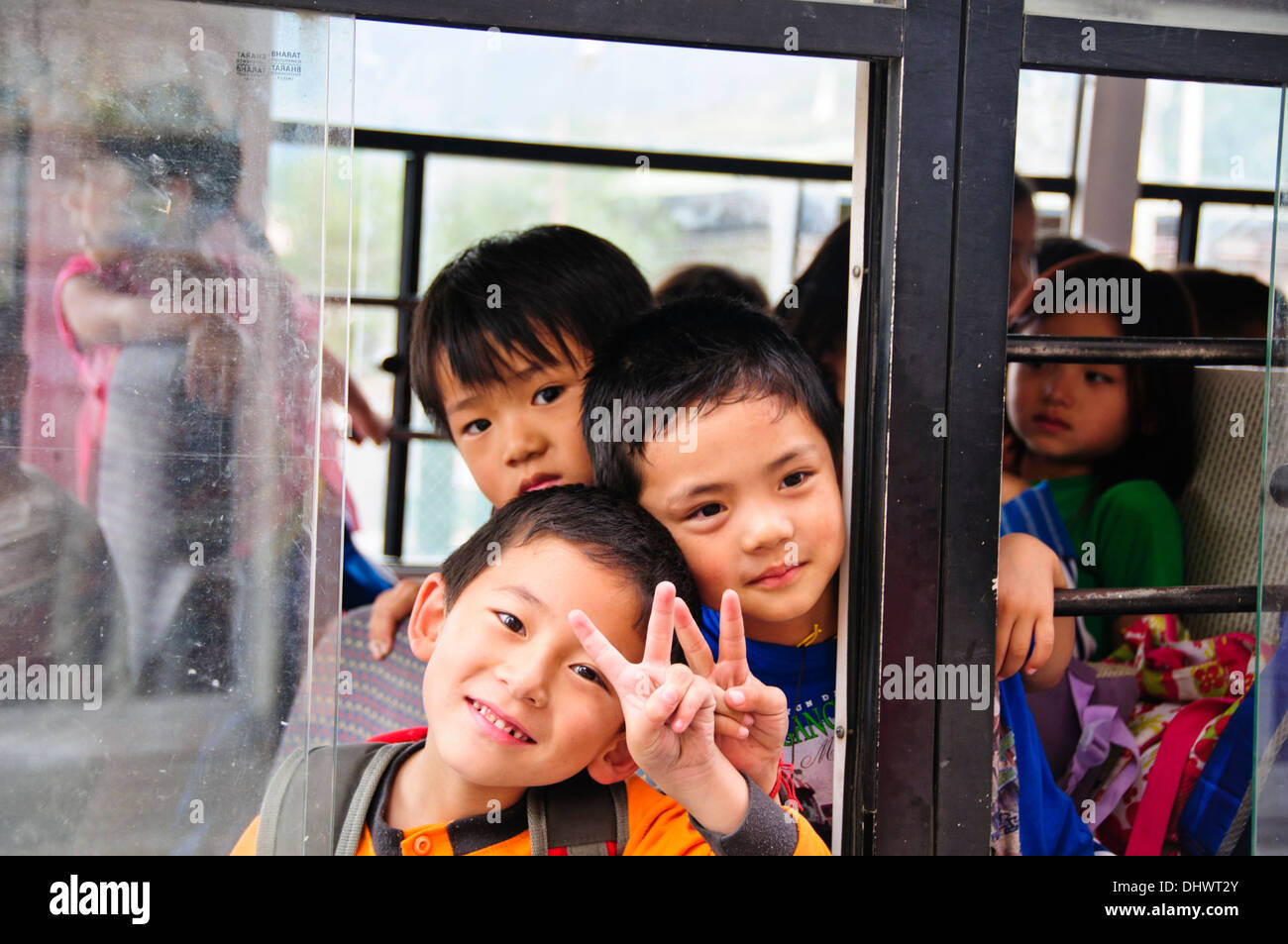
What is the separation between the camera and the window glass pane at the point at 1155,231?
153 inches

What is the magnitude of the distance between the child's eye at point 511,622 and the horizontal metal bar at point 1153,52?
95cm

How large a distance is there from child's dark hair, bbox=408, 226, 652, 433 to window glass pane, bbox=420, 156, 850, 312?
141 cm

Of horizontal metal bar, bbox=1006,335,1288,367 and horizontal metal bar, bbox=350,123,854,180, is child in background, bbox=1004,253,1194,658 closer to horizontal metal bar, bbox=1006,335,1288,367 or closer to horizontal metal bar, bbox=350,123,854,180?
horizontal metal bar, bbox=1006,335,1288,367

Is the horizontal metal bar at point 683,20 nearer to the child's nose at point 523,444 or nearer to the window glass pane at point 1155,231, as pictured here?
the child's nose at point 523,444

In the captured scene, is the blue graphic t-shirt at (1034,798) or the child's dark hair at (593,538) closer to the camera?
the child's dark hair at (593,538)

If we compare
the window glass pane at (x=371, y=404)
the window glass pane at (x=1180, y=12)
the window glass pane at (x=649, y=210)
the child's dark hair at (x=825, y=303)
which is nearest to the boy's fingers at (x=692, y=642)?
the window glass pane at (x=1180, y=12)

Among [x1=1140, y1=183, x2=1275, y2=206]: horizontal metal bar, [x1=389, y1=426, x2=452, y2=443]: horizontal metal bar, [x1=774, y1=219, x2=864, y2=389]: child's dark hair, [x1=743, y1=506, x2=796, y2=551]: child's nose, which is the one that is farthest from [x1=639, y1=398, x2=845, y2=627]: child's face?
[x1=1140, y1=183, x2=1275, y2=206]: horizontal metal bar

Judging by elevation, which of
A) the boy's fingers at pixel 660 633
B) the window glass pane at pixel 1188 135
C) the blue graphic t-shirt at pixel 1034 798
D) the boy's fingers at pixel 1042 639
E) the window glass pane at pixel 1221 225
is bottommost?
the blue graphic t-shirt at pixel 1034 798

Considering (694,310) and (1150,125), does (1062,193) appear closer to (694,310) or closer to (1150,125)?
(1150,125)

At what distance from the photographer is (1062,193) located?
415 centimetres

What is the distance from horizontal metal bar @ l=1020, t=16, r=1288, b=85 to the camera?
1.30 meters

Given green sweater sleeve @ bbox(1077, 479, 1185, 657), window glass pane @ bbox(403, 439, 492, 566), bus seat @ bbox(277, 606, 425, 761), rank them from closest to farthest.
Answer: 1. bus seat @ bbox(277, 606, 425, 761)
2. green sweater sleeve @ bbox(1077, 479, 1185, 657)
3. window glass pane @ bbox(403, 439, 492, 566)

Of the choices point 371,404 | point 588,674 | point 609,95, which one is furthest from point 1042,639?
point 609,95

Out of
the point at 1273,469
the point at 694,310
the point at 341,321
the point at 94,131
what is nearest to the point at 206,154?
the point at 94,131
